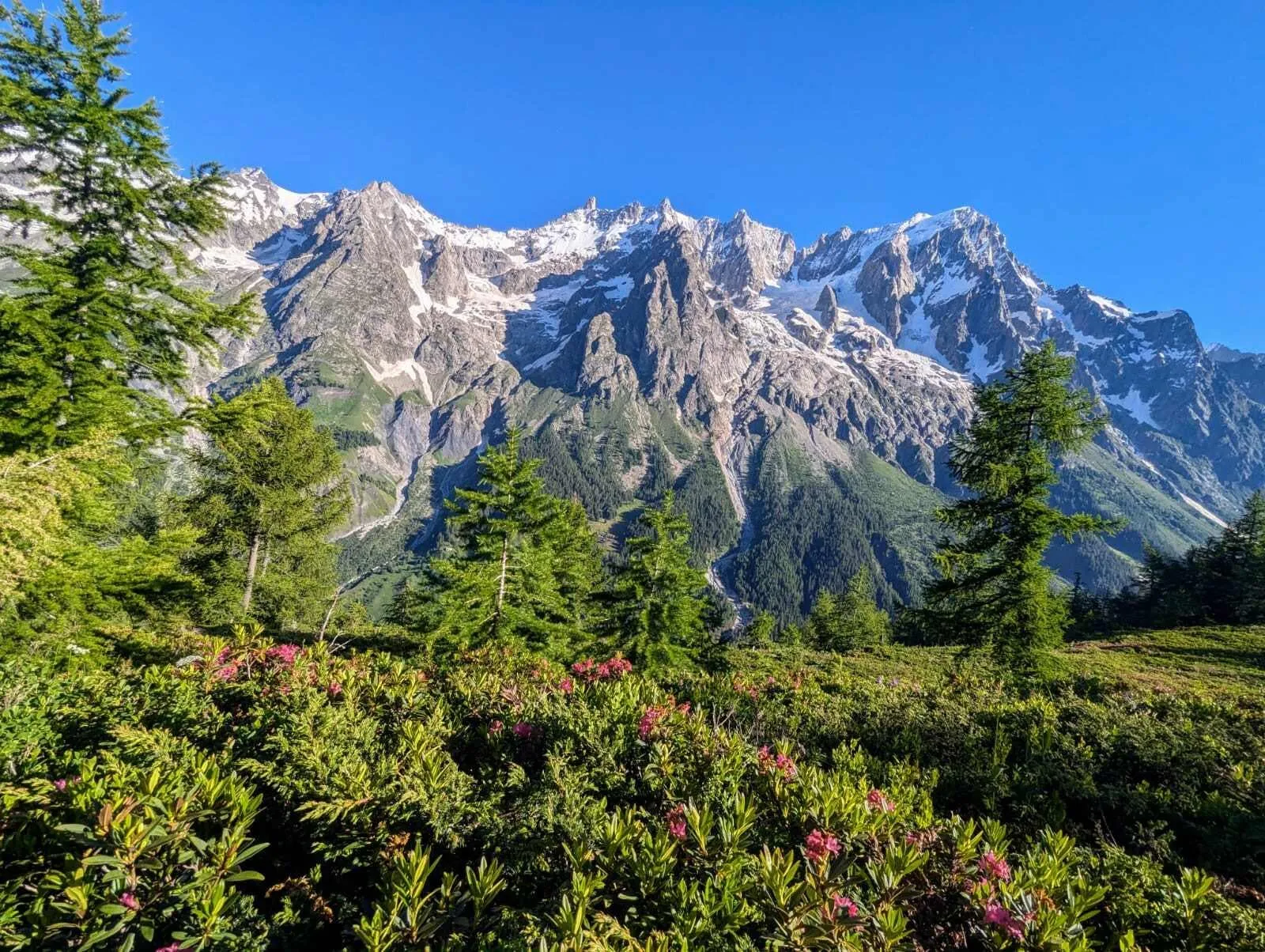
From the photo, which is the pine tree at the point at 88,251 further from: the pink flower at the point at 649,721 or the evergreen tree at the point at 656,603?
the evergreen tree at the point at 656,603

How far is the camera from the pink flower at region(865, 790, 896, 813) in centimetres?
376

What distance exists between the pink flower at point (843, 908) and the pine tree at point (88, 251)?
10.3 meters

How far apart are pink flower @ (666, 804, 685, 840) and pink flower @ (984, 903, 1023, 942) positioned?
162 cm

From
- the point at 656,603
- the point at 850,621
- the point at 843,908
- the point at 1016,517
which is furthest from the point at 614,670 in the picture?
the point at 850,621

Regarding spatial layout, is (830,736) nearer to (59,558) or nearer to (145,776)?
(145,776)

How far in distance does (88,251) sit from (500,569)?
11.4 m

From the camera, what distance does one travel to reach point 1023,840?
4.77m

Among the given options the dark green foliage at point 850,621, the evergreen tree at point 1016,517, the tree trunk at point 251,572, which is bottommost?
the dark green foliage at point 850,621

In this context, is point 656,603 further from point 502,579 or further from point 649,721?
point 649,721

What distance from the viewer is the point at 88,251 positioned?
8.72 metres

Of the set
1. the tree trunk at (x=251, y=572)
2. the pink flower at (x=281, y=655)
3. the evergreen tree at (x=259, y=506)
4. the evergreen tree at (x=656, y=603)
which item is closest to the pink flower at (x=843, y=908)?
the pink flower at (x=281, y=655)

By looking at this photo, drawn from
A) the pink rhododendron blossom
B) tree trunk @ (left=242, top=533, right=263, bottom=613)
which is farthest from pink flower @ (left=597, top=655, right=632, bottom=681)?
tree trunk @ (left=242, top=533, right=263, bottom=613)

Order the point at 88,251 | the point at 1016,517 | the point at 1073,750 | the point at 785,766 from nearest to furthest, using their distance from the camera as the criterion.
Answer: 1. the point at 785,766
2. the point at 1073,750
3. the point at 88,251
4. the point at 1016,517

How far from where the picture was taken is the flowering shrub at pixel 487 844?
8.20 ft
